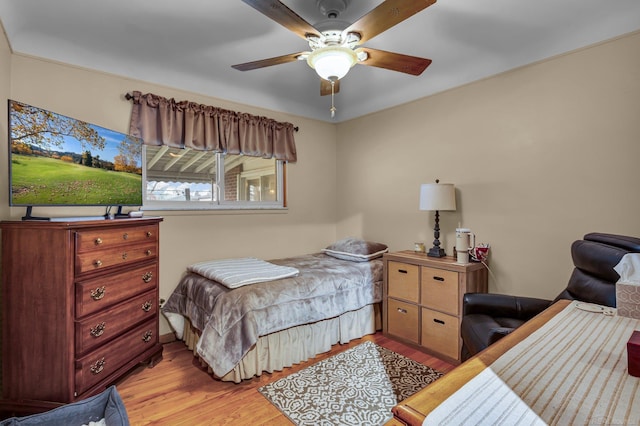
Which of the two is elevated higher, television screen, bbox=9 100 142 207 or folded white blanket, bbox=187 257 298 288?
television screen, bbox=9 100 142 207

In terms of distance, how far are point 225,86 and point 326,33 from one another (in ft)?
5.68

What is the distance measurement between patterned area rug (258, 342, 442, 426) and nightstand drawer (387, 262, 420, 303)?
54cm

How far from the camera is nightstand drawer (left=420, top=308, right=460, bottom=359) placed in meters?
2.54

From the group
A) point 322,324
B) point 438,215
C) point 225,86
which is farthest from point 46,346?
point 438,215

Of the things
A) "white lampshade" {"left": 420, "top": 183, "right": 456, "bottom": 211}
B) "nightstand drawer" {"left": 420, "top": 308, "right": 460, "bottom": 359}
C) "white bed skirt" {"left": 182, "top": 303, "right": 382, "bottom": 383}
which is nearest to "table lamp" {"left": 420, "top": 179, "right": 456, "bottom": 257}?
"white lampshade" {"left": 420, "top": 183, "right": 456, "bottom": 211}

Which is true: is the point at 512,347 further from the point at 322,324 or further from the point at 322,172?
the point at 322,172

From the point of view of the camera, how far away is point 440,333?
2.65 m

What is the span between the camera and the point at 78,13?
2105 mm

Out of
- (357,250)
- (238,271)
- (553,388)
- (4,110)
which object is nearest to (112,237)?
(238,271)

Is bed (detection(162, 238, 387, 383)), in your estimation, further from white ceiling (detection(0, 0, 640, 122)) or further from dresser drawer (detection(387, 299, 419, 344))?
white ceiling (detection(0, 0, 640, 122))

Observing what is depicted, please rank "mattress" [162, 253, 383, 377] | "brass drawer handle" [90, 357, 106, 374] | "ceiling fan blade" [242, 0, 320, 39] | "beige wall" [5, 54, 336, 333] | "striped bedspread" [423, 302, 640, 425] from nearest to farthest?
"striped bedspread" [423, 302, 640, 425] < "ceiling fan blade" [242, 0, 320, 39] < "brass drawer handle" [90, 357, 106, 374] < "mattress" [162, 253, 383, 377] < "beige wall" [5, 54, 336, 333]

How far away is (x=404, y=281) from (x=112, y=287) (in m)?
2.38

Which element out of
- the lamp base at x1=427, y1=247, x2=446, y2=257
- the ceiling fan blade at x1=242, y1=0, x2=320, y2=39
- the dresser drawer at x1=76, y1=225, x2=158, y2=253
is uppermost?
the ceiling fan blade at x1=242, y1=0, x2=320, y2=39

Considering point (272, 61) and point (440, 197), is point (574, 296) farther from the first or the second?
point (272, 61)
